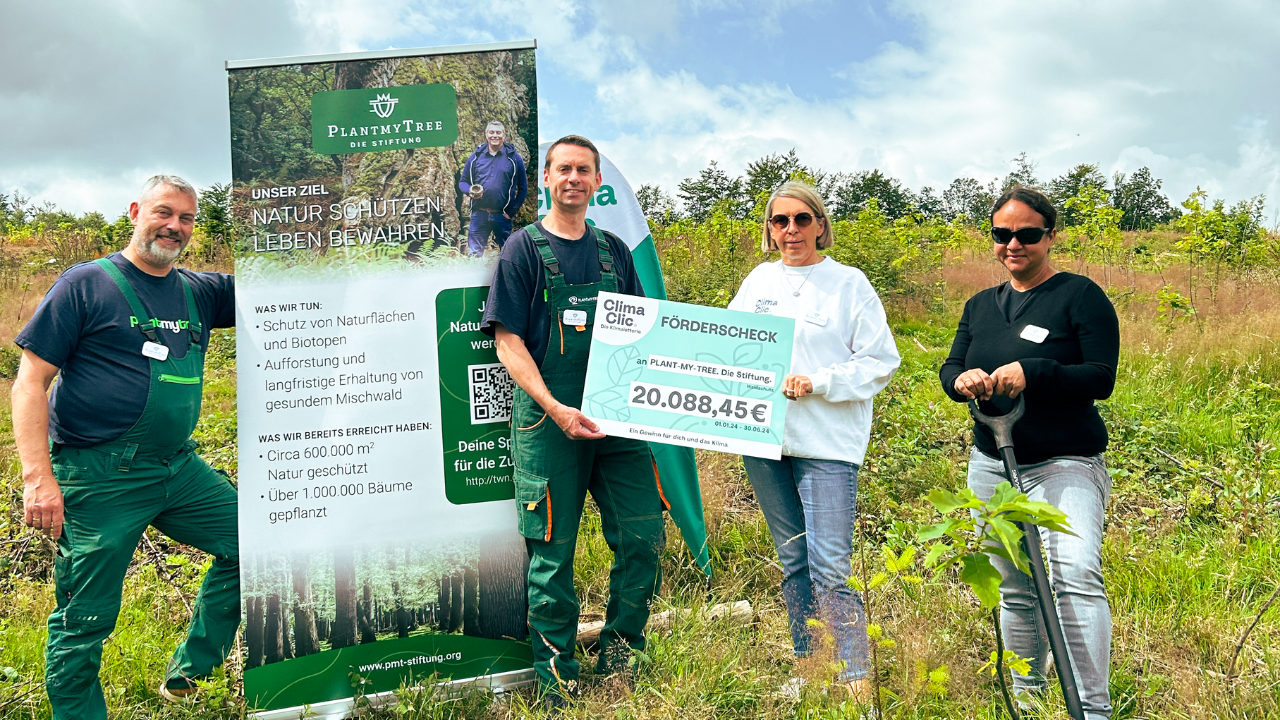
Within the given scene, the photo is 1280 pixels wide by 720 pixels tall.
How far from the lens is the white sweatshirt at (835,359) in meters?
3.01

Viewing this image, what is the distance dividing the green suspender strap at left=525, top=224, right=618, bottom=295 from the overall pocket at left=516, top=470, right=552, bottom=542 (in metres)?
0.83

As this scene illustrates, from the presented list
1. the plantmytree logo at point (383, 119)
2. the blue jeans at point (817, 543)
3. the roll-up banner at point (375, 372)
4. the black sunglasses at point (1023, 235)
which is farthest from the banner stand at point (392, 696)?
the black sunglasses at point (1023, 235)

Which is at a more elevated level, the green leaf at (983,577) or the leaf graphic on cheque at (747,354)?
the leaf graphic on cheque at (747,354)

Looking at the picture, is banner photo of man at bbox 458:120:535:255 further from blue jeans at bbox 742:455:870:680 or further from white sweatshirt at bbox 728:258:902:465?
blue jeans at bbox 742:455:870:680

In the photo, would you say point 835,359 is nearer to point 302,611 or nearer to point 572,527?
point 572,527

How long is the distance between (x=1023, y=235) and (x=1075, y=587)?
4.17 ft

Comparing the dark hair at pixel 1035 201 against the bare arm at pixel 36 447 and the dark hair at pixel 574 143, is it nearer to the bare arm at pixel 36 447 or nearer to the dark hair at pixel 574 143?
the dark hair at pixel 574 143

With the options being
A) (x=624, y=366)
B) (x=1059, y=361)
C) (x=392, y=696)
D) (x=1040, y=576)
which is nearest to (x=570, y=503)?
(x=624, y=366)

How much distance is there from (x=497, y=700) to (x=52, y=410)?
7.30ft

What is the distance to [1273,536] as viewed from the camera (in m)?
4.50

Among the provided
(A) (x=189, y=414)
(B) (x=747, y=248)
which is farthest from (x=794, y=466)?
(B) (x=747, y=248)

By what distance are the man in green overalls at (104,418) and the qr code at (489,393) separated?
118 cm

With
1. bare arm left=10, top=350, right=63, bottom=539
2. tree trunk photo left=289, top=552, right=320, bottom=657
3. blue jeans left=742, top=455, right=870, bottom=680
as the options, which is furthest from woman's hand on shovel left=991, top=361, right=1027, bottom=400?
bare arm left=10, top=350, right=63, bottom=539

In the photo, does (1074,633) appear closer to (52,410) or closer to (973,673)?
(973,673)
